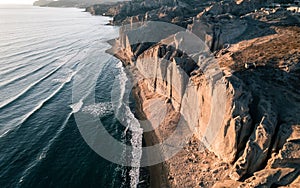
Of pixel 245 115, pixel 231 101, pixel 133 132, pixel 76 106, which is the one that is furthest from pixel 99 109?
pixel 245 115

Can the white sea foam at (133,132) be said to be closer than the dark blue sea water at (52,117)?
No

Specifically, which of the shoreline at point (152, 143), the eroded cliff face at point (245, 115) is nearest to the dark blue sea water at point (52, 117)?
the shoreline at point (152, 143)

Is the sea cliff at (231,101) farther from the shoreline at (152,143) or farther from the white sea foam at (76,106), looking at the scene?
the white sea foam at (76,106)

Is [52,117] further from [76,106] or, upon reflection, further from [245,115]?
[245,115]

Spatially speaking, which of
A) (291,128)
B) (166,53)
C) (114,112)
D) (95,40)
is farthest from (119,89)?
(95,40)

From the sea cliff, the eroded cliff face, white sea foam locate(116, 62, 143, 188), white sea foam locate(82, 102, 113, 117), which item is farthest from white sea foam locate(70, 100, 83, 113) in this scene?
the eroded cliff face

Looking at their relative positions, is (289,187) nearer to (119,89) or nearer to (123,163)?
(123,163)
